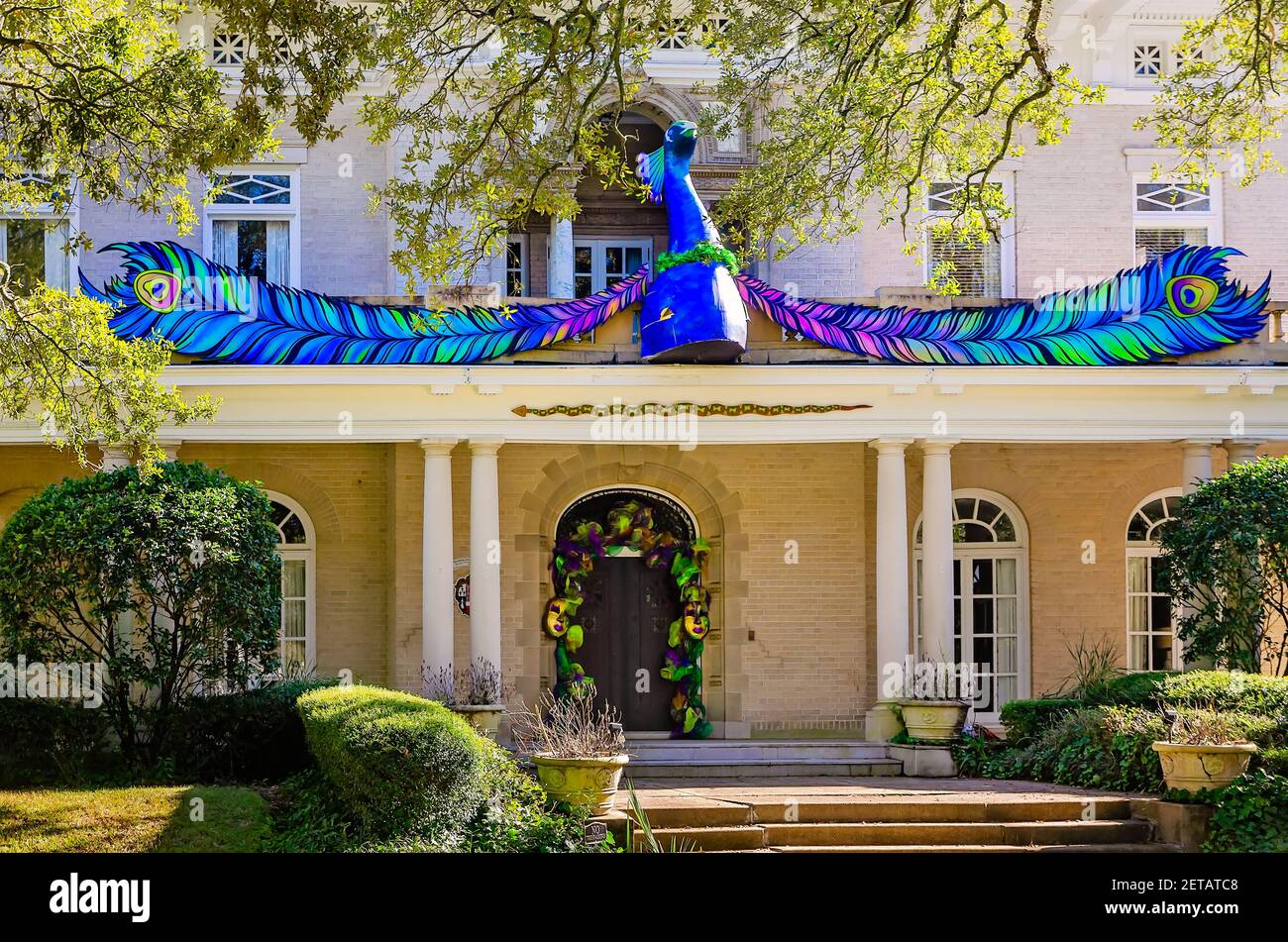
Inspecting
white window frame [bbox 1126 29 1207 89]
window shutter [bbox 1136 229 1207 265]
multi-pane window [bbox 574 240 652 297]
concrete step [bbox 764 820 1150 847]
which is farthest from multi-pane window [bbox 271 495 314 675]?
white window frame [bbox 1126 29 1207 89]

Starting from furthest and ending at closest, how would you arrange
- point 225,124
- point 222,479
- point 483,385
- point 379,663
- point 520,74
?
1. point 379,663
2. point 483,385
3. point 222,479
4. point 520,74
5. point 225,124

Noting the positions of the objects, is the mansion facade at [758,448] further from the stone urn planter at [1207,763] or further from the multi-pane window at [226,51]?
the stone urn planter at [1207,763]

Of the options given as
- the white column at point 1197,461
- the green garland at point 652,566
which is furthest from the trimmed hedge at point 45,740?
the white column at point 1197,461

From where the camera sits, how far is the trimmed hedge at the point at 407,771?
12383 millimetres

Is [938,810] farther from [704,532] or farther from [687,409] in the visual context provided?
[704,532]

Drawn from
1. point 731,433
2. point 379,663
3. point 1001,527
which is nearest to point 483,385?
point 731,433

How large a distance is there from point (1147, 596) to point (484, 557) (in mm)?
8939

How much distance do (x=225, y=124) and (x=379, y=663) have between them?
28.1 ft

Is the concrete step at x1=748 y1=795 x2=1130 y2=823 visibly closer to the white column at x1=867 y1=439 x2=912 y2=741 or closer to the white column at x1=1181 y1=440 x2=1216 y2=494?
the white column at x1=867 y1=439 x2=912 y2=741

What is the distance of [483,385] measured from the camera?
18.3 m

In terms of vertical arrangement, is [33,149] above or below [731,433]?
above

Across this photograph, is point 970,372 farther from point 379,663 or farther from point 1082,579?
point 379,663
